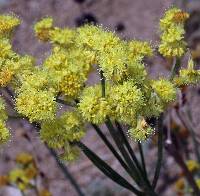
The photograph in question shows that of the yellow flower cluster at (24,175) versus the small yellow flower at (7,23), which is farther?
the yellow flower cluster at (24,175)

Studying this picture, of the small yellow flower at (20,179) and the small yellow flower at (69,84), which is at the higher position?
the small yellow flower at (20,179)

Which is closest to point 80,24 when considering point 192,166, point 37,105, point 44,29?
point 192,166

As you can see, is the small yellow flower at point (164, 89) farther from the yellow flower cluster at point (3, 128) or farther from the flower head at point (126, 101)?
the yellow flower cluster at point (3, 128)

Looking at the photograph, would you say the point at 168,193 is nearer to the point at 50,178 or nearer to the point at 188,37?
the point at 50,178

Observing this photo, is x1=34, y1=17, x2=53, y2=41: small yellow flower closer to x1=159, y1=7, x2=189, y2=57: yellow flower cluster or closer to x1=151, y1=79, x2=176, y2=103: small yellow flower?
x1=159, y1=7, x2=189, y2=57: yellow flower cluster

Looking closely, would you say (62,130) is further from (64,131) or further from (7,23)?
(7,23)

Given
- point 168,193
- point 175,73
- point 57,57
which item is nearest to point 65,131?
point 57,57

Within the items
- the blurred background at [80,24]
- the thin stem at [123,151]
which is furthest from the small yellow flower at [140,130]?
the blurred background at [80,24]
